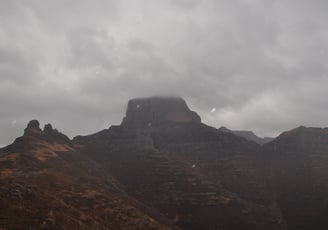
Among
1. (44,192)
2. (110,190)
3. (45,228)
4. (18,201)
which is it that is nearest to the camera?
(45,228)

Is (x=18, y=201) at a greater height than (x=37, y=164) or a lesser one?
lesser

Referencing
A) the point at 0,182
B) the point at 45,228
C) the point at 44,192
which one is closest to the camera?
the point at 45,228

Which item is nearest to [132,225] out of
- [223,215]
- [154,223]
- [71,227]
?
[154,223]

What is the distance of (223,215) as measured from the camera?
197250mm

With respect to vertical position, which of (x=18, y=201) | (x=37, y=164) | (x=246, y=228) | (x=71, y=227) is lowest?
(x=246, y=228)

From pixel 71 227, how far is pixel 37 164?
93.0 metres

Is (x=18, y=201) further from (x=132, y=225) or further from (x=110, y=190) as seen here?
(x=110, y=190)

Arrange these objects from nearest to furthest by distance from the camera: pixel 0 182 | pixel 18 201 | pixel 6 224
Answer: pixel 6 224 → pixel 18 201 → pixel 0 182

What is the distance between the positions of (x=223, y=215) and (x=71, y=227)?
113m

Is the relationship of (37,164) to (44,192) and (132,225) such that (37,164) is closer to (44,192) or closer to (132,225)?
(44,192)

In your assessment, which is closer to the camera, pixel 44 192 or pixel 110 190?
pixel 44 192

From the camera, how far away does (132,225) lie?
455 feet

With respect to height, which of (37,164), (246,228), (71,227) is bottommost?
(246,228)

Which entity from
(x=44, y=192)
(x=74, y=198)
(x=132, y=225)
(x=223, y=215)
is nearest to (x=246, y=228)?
(x=223, y=215)
